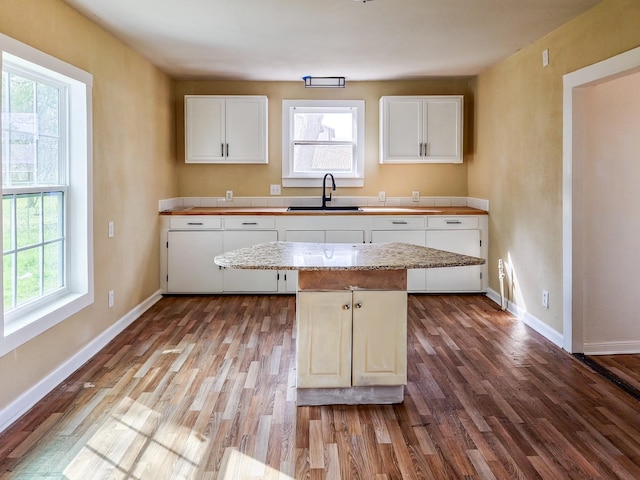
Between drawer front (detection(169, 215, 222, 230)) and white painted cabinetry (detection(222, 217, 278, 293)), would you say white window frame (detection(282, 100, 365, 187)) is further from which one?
drawer front (detection(169, 215, 222, 230))

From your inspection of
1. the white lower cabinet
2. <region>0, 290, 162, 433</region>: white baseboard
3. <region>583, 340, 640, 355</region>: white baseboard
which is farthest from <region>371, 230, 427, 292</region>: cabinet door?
the white lower cabinet

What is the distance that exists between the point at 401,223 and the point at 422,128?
3.65 feet

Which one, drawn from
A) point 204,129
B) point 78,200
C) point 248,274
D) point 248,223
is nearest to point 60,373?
point 78,200

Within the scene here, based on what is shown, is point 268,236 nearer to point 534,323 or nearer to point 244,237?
point 244,237

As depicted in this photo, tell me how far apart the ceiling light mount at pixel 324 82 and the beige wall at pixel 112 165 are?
1.52 m

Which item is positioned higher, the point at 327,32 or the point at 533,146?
the point at 327,32

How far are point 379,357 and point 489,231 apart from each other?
10.3ft

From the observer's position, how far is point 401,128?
233 inches

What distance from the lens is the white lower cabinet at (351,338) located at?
2.84m

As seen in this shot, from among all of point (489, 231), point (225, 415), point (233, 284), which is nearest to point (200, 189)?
point (233, 284)

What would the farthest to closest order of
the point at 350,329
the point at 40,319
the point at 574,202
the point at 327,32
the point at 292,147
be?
1. the point at 292,147
2. the point at 327,32
3. the point at 574,202
4. the point at 40,319
5. the point at 350,329

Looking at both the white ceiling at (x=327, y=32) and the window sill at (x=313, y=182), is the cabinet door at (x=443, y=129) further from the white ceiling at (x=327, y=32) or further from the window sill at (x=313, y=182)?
the window sill at (x=313, y=182)

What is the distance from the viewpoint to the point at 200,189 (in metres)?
6.21

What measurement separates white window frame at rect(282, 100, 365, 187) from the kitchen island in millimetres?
3365
